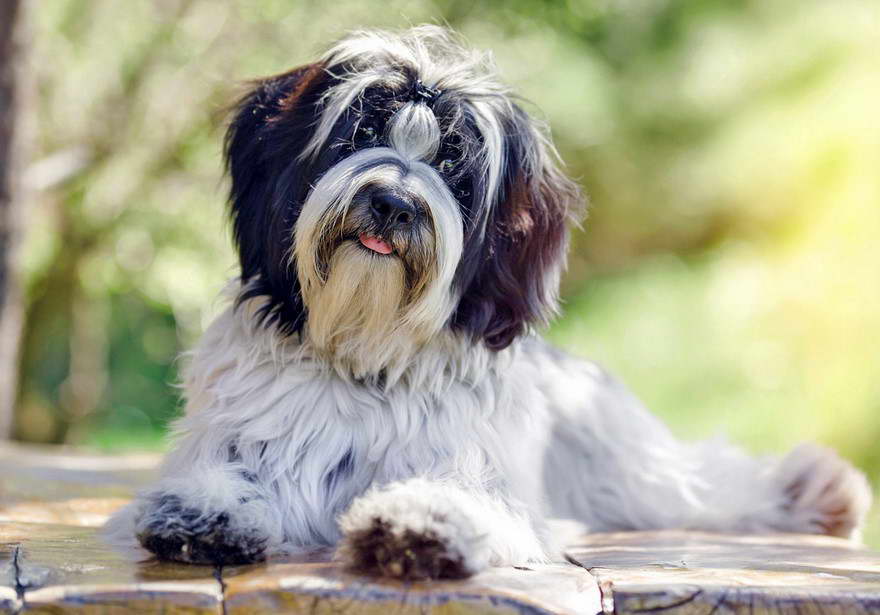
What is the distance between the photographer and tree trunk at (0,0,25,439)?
531 cm

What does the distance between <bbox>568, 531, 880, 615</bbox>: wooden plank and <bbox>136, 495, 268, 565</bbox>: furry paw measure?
84 centimetres

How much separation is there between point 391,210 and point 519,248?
560 mm

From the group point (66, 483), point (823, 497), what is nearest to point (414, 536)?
point (823, 497)

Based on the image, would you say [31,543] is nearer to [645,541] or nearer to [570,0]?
[645,541]

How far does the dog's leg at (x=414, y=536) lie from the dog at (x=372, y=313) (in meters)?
0.09

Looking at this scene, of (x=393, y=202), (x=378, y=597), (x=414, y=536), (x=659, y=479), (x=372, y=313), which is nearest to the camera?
(x=378, y=597)

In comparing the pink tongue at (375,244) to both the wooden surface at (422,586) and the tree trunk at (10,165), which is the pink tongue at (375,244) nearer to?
the wooden surface at (422,586)

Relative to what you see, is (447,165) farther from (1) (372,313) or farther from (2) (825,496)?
(2) (825,496)

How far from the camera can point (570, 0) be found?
5914 millimetres

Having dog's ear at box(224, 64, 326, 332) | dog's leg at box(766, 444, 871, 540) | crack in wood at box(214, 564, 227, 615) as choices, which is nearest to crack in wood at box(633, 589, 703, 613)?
crack in wood at box(214, 564, 227, 615)

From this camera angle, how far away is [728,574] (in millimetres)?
2814

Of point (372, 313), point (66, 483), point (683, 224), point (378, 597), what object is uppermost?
point (683, 224)

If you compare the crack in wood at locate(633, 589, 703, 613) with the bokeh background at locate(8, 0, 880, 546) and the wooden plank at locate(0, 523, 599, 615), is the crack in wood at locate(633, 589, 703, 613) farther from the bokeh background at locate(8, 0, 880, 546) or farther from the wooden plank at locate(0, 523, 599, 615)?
the bokeh background at locate(8, 0, 880, 546)

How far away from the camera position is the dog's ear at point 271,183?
3.21 meters
